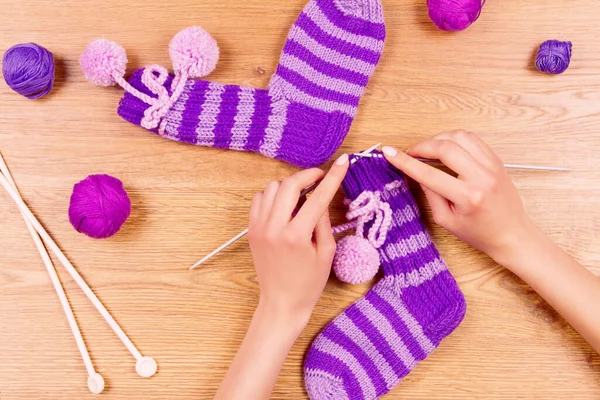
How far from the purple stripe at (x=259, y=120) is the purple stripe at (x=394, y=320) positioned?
0.37 m

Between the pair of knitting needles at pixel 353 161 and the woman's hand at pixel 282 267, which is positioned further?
the pair of knitting needles at pixel 353 161

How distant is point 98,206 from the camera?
1.05 metres

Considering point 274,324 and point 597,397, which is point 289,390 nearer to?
point 274,324

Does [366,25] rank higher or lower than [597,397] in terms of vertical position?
higher

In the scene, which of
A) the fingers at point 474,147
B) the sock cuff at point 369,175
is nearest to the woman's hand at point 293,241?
the sock cuff at point 369,175

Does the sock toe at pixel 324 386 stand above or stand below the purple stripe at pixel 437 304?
below

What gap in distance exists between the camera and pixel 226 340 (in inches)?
44.3

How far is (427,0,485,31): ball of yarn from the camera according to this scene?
109 centimetres

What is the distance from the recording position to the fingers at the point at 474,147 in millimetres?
1028

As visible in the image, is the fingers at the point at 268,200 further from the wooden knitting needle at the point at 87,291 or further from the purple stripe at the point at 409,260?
the wooden knitting needle at the point at 87,291

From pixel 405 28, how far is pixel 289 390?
756mm

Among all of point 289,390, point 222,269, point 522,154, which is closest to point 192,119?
point 222,269

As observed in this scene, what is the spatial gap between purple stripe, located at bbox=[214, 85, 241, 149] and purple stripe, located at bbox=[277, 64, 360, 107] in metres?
0.10

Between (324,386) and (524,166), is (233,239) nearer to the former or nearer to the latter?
(324,386)
